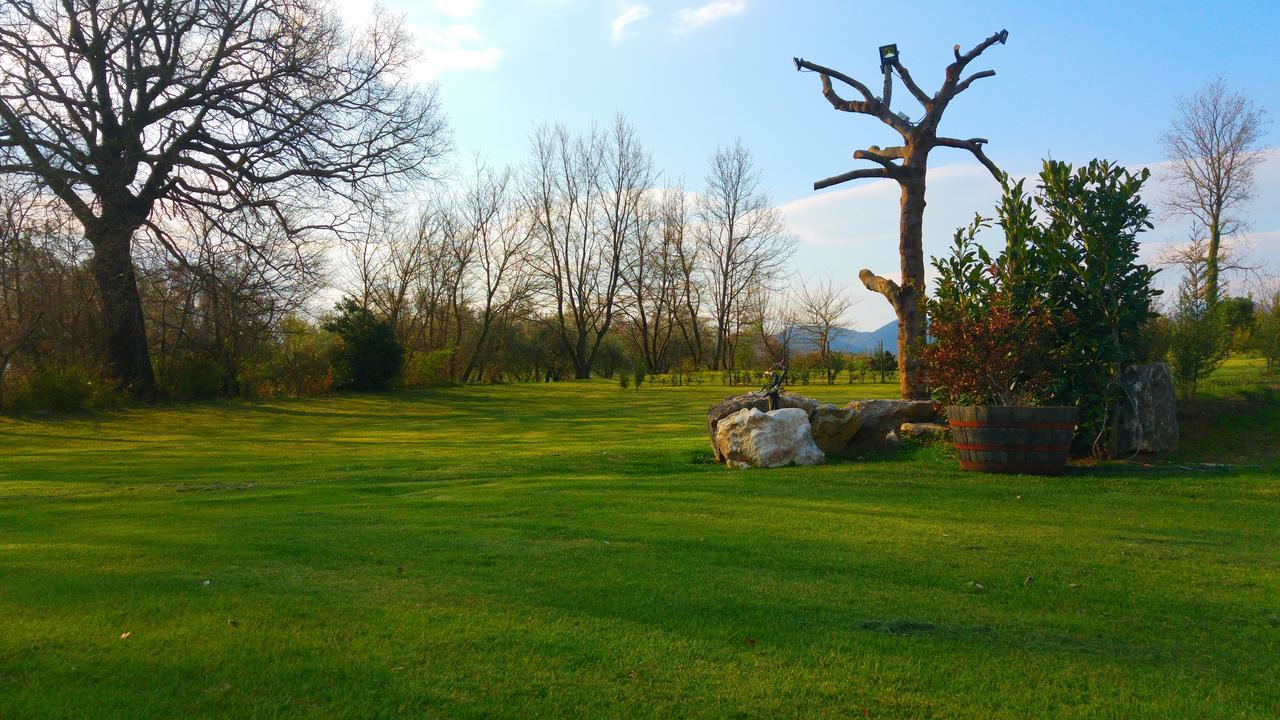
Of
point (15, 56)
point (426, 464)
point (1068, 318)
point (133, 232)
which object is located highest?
point (15, 56)

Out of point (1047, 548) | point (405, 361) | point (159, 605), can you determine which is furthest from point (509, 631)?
point (405, 361)

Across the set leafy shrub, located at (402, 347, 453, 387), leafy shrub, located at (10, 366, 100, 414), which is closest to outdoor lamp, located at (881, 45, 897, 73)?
leafy shrub, located at (10, 366, 100, 414)

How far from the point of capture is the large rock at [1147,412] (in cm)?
1020

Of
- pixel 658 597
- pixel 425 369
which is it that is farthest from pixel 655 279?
pixel 658 597

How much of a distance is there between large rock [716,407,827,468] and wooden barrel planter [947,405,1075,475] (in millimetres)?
2345

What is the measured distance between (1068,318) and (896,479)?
3100mm

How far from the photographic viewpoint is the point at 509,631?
410 centimetres

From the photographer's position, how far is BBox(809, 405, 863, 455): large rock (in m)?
12.2

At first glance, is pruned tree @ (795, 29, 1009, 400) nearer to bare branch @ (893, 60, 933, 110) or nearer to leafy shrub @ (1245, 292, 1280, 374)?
bare branch @ (893, 60, 933, 110)

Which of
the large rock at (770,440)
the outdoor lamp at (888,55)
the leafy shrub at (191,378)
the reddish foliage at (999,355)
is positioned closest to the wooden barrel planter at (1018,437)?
the reddish foliage at (999,355)

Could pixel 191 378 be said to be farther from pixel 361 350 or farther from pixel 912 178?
pixel 912 178

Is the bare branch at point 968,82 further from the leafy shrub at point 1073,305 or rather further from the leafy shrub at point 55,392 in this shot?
the leafy shrub at point 55,392

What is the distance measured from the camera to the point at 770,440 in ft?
38.2

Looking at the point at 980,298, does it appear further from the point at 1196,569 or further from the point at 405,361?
the point at 405,361
